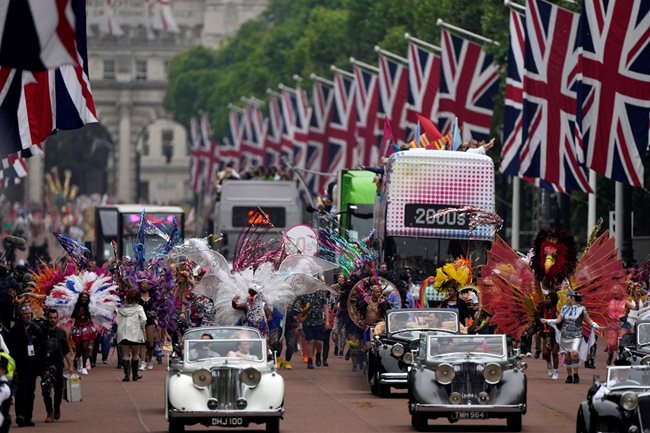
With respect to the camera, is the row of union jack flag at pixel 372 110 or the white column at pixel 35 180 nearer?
the row of union jack flag at pixel 372 110

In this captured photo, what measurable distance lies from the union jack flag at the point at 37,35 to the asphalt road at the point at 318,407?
19.9ft

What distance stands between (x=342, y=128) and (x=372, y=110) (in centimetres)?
399

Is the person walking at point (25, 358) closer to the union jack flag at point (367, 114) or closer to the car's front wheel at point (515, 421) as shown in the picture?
the car's front wheel at point (515, 421)

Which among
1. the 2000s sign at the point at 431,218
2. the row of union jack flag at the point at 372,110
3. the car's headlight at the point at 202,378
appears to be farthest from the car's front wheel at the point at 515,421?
the row of union jack flag at the point at 372,110

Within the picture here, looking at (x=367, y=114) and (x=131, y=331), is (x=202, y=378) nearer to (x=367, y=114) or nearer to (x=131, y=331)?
(x=131, y=331)

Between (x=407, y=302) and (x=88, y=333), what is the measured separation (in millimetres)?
5519

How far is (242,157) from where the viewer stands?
10400 cm

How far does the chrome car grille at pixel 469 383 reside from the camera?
26.4m

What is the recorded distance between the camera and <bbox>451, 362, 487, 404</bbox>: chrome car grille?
26391 mm

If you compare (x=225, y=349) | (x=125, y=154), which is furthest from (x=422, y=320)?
(x=125, y=154)

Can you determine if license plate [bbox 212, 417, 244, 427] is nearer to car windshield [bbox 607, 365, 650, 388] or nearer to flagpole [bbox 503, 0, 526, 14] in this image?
car windshield [bbox 607, 365, 650, 388]

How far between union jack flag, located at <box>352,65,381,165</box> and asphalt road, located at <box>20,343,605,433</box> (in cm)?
3148

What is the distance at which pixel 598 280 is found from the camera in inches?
1374

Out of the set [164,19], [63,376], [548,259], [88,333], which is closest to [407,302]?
[548,259]
